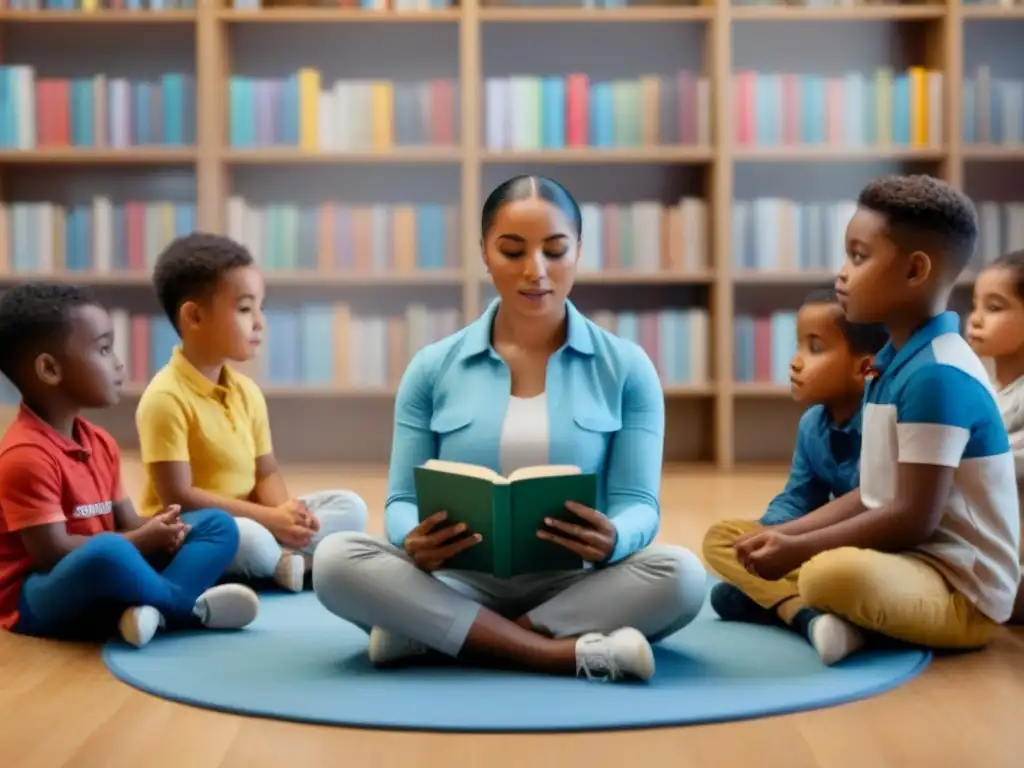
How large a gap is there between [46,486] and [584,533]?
2.76 feet

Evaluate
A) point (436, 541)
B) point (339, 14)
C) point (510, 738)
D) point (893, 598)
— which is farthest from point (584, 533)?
point (339, 14)

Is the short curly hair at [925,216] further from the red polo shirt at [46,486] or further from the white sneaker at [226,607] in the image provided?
the red polo shirt at [46,486]

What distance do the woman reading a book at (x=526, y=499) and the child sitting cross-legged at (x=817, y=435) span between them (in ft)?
1.12

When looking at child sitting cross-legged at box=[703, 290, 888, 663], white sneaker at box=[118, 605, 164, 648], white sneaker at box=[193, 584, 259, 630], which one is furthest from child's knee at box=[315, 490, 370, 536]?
child sitting cross-legged at box=[703, 290, 888, 663]

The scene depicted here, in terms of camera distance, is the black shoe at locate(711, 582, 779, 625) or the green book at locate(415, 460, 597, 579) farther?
the black shoe at locate(711, 582, 779, 625)

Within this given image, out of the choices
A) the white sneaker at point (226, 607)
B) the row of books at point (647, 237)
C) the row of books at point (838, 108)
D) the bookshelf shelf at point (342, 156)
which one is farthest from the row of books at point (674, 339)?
the white sneaker at point (226, 607)

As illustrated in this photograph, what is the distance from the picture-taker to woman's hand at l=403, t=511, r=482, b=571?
74.7 inches

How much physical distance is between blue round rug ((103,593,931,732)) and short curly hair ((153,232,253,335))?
2.22 ft

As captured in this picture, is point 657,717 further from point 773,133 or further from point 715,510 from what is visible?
point 773,133

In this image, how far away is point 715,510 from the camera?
371 cm

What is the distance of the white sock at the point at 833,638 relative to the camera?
2.03 metres

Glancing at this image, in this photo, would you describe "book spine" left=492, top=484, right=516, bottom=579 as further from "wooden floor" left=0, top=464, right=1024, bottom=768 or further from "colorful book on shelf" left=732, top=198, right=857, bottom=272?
"colorful book on shelf" left=732, top=198, right=857, bottom=272

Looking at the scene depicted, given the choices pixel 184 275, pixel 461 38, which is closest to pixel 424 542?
pixel 184 275

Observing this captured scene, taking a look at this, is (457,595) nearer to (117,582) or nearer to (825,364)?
(117,582)
